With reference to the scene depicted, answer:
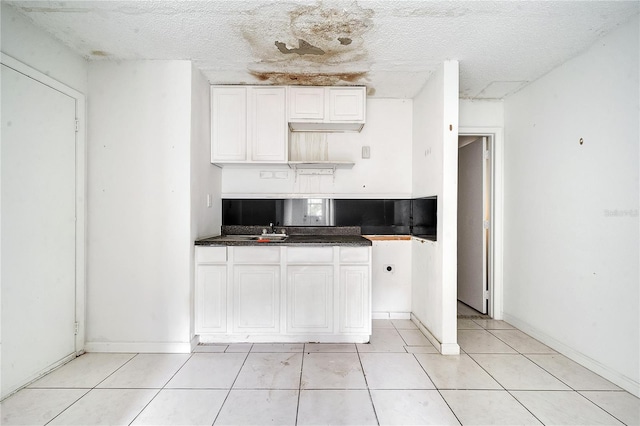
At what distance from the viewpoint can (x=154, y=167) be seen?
2699 mm

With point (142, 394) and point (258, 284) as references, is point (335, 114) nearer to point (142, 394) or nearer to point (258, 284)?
point (258, 284)

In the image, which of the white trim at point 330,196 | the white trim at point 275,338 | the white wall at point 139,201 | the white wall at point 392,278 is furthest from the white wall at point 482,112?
the white wall at point 139,201

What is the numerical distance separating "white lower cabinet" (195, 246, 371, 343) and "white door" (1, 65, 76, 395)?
104cm

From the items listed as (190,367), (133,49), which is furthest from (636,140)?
(133,49)

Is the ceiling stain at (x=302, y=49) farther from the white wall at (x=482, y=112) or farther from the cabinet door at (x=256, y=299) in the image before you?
the white wall at (x=482, y=112)

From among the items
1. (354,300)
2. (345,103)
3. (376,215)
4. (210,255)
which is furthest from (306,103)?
(354,300)

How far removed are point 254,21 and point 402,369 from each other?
2.86 m

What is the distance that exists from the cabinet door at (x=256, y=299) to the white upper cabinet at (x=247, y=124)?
1165mm

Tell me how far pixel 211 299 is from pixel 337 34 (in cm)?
253

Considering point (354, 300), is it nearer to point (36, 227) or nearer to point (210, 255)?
point (210, 255)

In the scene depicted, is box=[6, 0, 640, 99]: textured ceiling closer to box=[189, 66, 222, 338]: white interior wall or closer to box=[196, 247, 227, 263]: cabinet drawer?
box=[189, 66, 222, 338]: white interior wall

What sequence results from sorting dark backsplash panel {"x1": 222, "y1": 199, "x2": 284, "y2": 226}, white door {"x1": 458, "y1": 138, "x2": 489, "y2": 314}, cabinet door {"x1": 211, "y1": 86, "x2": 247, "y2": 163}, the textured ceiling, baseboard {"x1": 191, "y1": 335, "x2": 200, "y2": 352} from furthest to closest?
white door {"x1": 458, "y1": 138, "x2": 489, "y2": 314}, dark backsplash panel {"x1": 222, "y1": 199, "x2": 284, "y2": 226}, cabinet door {"x1": 211, "y1": 86, "x2": 247, "y2": 163}, baseboard {"x1": 191, "y1": 335, "x2": 200, "y2": 352}, the textured ceiling

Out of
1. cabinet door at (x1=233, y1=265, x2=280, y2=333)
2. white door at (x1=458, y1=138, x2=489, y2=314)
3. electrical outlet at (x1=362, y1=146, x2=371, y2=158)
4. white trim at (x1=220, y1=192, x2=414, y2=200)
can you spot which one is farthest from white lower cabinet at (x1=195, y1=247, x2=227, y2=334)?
white door at (x1=458, y1=138, x2=489, y2=314)

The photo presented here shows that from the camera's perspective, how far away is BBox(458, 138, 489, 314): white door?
146 inches
